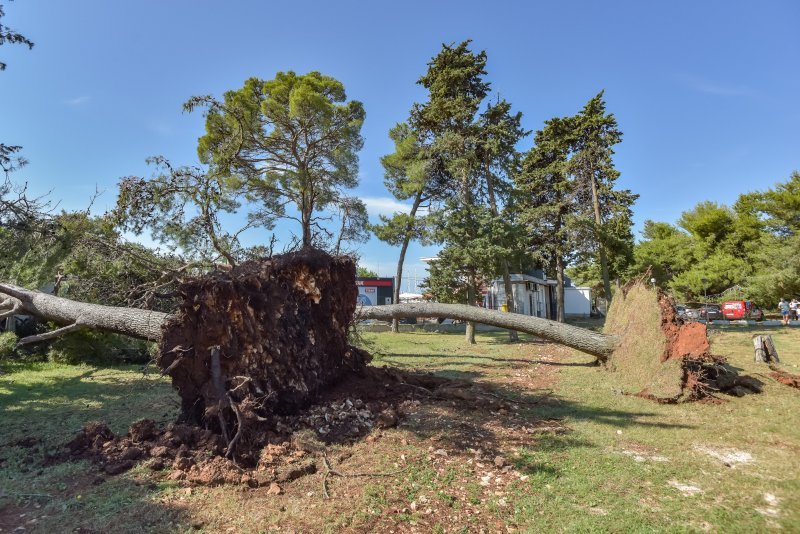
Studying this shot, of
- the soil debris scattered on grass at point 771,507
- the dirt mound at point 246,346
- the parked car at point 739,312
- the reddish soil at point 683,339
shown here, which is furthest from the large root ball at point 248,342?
the parked car at point 739,312

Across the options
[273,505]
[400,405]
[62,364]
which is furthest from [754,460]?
[62,364]

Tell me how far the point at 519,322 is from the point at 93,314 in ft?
27.7

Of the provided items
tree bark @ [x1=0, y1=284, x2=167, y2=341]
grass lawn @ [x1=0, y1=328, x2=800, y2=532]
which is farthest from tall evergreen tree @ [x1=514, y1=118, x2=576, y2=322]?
tree bark @ [x1=0, y1=284, x2=167, y2=341]

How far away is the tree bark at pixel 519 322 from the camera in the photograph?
877cm

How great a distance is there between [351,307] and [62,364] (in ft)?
27.6

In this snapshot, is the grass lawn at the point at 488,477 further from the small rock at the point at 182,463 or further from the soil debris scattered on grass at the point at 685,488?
the small rock at the point at 182,463

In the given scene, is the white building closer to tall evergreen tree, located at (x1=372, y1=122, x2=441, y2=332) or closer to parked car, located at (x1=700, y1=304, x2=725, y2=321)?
tall evergreen tree, located at (x1=372, y1=122, x2=441, y2=332)

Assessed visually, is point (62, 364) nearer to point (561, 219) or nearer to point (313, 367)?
point (313, 367)

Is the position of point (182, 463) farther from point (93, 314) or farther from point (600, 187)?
point (600, 187)

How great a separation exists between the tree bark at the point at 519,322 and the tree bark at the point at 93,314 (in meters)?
4.28

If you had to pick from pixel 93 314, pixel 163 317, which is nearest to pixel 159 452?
pixel 163 317

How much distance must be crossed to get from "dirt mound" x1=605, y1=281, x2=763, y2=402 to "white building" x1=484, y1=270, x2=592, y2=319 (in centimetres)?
1314

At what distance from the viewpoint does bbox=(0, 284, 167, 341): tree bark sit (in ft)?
22.4

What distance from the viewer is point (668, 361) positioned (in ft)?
22.3
